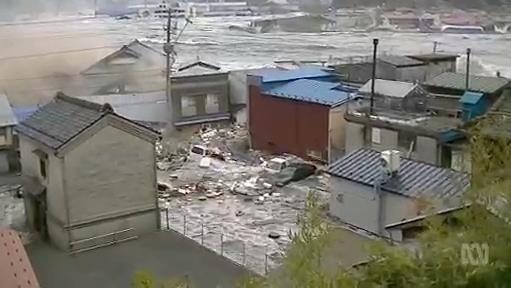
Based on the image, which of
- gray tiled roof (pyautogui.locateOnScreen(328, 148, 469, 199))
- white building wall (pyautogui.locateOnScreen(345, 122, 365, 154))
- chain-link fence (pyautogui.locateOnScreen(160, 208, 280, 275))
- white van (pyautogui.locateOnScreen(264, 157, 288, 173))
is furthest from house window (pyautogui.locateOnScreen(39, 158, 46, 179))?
white building wall (pyautogui.locateOnScreen(345, 122, 365, 154))

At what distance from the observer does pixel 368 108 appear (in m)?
6.04

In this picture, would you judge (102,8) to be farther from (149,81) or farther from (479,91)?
(479,91)

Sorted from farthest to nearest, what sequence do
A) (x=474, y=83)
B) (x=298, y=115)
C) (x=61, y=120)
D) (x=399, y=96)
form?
Answer: 1. (x=298, y=115)
2. (x=399, y=96)
3. (x=474, y=83)
4. (x=61, y=120)

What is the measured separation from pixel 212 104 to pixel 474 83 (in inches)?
131

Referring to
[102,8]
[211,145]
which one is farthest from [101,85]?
[102,8]

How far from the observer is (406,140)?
530cm

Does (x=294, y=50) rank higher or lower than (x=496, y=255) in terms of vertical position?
lower

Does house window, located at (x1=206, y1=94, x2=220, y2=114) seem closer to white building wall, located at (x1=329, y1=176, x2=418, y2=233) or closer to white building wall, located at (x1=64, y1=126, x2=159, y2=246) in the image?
white building wall, located at (x1=329, y1=176, x2=418, y2=233)

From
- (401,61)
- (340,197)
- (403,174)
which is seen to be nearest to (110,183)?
(340,197)

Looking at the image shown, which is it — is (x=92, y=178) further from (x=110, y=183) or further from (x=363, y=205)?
(x=363, y=205)

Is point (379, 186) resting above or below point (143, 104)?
above

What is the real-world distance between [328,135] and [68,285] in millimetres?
3304

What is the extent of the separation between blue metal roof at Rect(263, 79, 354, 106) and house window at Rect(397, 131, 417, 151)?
1.00m

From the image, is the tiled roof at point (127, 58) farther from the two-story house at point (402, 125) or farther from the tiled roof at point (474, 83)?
the tiled roof at point (474, 83)
